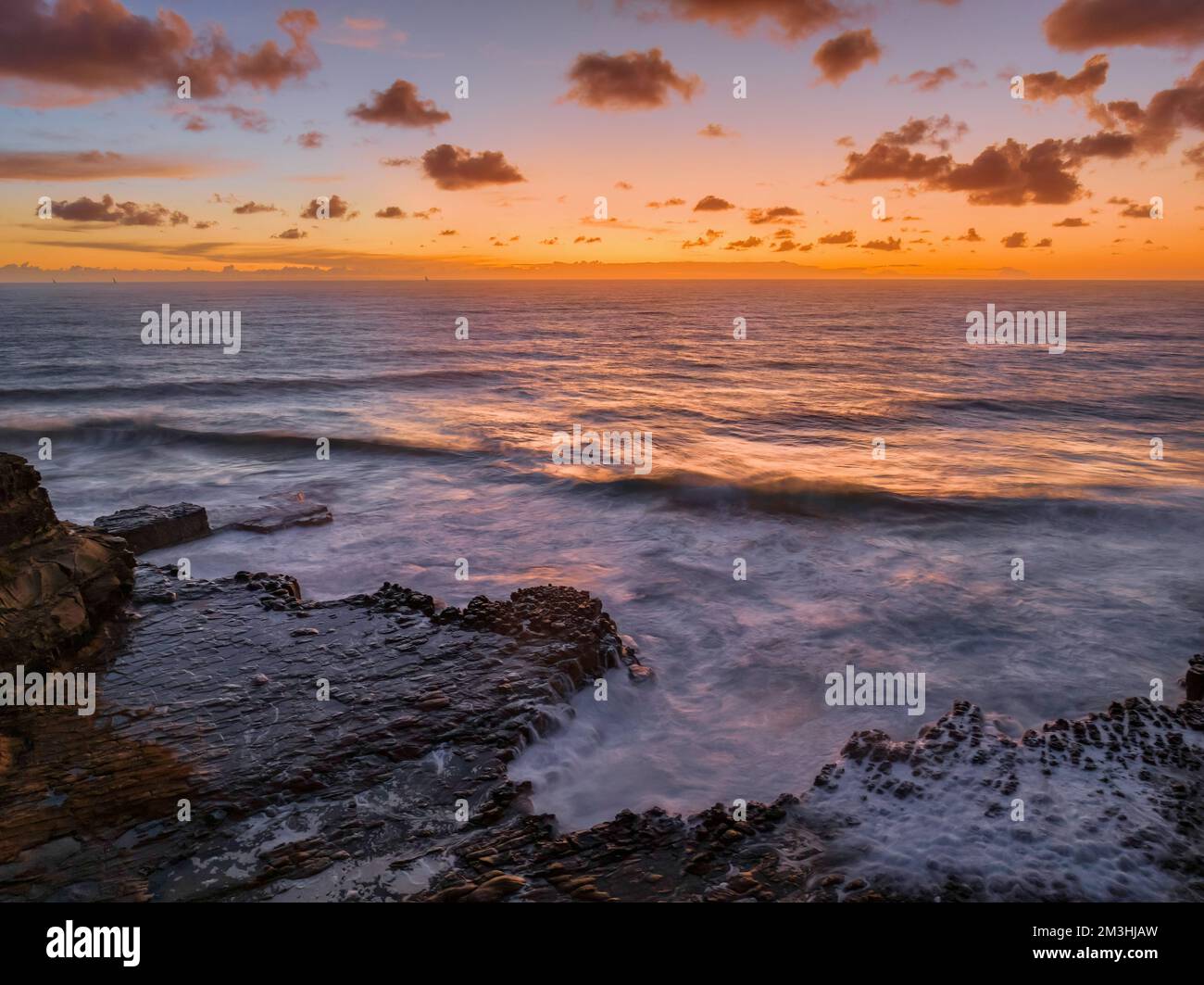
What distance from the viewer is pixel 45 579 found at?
9391 mm

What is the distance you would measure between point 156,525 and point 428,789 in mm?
10244

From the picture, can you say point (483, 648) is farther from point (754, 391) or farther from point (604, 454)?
point (754, 391)

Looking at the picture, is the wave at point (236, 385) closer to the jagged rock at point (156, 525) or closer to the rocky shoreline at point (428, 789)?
the jagged rock at point (156, 525)

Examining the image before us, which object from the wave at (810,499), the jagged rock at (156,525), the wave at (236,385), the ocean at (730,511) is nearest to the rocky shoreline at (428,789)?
the ocean at (730,511)

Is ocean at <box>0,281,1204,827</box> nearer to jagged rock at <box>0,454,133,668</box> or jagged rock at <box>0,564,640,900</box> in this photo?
jagged rock at <box>0,564,640,900</box>

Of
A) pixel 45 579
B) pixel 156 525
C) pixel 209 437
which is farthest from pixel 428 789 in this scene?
pixel 209 437

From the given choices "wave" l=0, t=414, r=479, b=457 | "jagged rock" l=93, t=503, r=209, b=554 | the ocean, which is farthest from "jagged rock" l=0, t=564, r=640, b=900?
"wave" l=0, t=414, r=479, b=457

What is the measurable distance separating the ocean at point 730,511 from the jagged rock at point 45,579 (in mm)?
3290

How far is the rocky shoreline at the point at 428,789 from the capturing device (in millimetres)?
5977

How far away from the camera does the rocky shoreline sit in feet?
19.6

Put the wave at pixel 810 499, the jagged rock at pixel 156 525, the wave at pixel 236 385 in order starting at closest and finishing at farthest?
the jagged rock at pixel 156 525 → the wave at pixel 810 499 → the wave at pixel 236 385

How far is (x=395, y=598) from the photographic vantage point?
11.5 m
